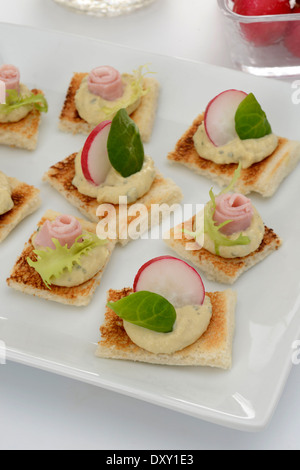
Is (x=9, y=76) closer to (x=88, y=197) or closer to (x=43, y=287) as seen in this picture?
(x=88, y=197)

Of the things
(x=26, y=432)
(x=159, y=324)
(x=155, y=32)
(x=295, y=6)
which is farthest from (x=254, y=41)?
(x=26, y=432)

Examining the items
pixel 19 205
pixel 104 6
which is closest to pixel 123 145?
pixel 19 205

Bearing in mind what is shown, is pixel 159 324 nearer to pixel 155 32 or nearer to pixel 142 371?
pixel 142 371

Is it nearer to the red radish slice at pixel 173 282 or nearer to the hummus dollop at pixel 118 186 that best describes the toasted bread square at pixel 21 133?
the hummus dollop at pixel 118 186

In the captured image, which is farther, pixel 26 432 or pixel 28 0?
pixel 28 0

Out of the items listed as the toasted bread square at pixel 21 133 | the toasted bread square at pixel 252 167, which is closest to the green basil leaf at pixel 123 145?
the toasted bread square at pixel 252 167
